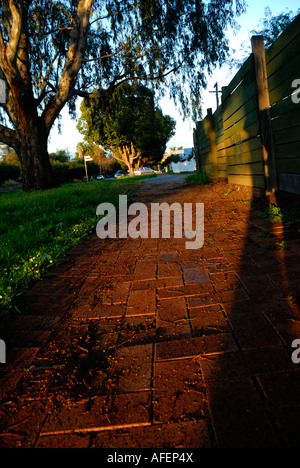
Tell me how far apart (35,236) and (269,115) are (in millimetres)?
3693

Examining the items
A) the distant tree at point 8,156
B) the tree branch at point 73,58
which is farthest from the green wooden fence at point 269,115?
the distant tree at point 8,156

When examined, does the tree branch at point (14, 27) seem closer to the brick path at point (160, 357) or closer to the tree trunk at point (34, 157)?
the tree trunk at point (34, 157)

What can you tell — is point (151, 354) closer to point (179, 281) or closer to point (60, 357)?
point (60, 357)

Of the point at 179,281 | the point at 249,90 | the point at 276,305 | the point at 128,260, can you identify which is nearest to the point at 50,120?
the point at 249,90

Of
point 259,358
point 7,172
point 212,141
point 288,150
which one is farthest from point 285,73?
point 7,172

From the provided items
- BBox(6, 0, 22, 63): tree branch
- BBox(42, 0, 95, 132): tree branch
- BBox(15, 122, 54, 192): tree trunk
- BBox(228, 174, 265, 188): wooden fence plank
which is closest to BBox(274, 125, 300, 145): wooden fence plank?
BBox(228, 174, 265, 188): wooden fence plank

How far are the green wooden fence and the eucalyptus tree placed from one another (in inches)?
193

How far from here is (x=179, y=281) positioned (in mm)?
2371

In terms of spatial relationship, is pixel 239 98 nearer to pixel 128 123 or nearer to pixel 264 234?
pixel 264 234

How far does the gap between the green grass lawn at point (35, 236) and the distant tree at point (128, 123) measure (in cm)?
Answer: 599

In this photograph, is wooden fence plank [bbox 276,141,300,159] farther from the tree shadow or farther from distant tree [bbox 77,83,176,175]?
distant tree [bbox 77,83,176,175]

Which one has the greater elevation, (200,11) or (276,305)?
(200,11)

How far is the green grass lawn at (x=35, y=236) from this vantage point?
2.53 m

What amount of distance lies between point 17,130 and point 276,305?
10.7 metres
